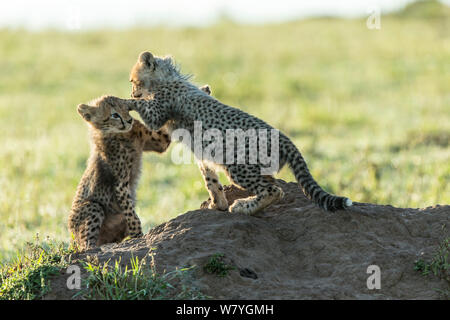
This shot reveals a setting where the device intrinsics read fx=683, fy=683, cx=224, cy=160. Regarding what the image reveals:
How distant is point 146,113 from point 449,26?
20030 mm

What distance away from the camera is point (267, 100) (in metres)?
15.3

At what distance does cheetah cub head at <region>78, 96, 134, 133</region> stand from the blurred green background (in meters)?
1.07

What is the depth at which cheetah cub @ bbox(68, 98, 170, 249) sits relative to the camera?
5.36 meters

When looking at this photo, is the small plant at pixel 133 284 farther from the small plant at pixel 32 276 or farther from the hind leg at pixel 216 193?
the hind leg at pixel 216 193

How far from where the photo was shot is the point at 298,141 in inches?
444

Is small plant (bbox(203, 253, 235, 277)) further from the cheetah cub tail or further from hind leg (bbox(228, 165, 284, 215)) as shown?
the cheetah cub tail

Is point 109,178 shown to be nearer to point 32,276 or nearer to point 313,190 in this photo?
point 32,276

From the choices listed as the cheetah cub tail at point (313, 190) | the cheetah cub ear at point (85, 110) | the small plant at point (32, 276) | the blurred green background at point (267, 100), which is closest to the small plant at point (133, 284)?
the small plant at point (32, 276)

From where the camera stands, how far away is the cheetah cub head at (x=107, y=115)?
5230 millimetres

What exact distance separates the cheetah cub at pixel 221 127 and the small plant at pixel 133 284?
0.94 metres

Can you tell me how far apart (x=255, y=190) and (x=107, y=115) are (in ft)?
4.69
